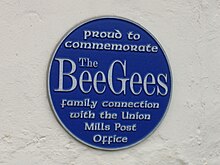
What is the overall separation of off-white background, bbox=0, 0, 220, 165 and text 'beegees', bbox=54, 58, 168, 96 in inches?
4.9

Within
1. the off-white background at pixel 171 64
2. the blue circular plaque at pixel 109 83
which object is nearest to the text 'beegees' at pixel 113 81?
the blue circular plaque at pixel 109 83

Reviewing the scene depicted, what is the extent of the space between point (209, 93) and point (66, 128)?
49.0 inches

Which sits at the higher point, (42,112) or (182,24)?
(182,24)

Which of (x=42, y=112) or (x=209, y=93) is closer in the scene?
(x=42, y=112)

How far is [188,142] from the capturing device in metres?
4.77

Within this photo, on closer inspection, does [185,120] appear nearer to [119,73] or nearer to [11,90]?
[119,73]

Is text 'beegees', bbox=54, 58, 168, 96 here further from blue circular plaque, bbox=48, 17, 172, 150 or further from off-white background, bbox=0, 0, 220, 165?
off-white background, bbox=0, 0, 220, 165

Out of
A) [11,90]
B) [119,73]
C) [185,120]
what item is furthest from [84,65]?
[185,120]

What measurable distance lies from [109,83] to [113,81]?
39 millimetres

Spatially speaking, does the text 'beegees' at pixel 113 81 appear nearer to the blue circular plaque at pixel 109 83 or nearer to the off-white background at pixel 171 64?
the blue circular plaque at pixel 109 83

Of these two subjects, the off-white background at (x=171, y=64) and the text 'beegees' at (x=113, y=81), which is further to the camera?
the text 'beegees' at (x=113, y=81)

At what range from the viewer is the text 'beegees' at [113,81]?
459 cm

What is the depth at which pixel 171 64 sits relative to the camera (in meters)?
4.80

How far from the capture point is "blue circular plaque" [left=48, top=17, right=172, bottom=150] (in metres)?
4.58
